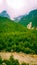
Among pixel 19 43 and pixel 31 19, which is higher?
pixel 31 19

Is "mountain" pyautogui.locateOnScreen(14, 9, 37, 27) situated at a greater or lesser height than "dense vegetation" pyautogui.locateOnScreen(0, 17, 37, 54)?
greater

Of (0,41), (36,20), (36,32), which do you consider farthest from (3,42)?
(36,20)

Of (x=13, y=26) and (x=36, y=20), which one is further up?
(x=36, y=20)

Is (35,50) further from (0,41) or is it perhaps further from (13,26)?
(13,26)

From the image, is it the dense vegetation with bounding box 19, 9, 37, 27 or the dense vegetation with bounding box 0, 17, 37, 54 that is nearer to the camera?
the dense vegetation with bounding box 0, 17, 37, 54

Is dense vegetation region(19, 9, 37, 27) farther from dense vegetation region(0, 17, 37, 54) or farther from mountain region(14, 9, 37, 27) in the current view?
dense vegetation region(0, 17, 37, 54)

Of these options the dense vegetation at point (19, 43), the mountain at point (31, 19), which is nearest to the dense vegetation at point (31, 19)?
the mountain at point (31, 19)

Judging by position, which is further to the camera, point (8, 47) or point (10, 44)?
point (10, 44)

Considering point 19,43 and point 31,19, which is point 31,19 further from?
point 19,43

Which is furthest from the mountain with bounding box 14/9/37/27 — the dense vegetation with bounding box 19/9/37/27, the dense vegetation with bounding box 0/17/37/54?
the dense vegetation with bounding box 0/17/37/54

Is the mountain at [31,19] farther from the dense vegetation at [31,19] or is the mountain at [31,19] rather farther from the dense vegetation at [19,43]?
the dense vegetation at [19,43]

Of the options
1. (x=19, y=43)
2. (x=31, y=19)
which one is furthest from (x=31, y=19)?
(x=19, y=43)
